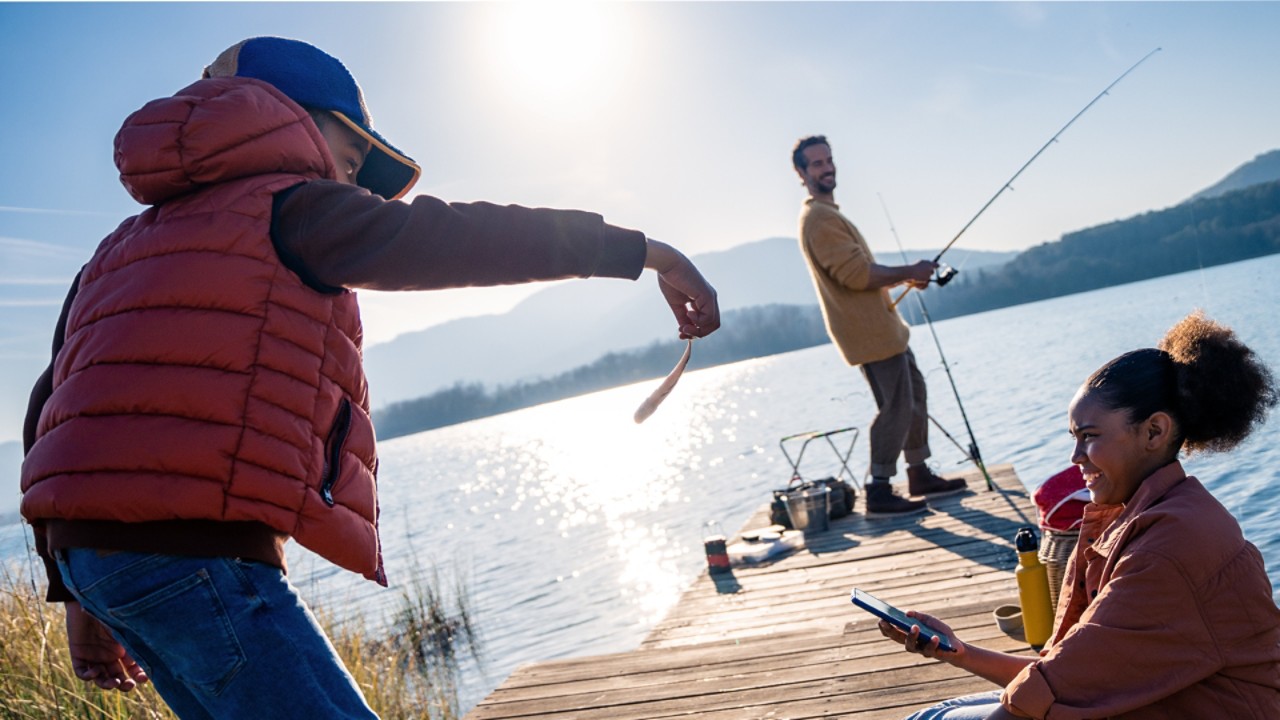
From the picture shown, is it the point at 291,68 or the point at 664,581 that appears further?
the point at 664,581

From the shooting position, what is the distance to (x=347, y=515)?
141cm

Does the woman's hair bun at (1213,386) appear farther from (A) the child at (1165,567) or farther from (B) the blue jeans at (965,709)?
(B) the blue jeans at (965,709)

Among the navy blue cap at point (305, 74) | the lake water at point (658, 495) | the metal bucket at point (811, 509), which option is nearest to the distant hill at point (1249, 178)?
the lake water at point (658, 495)

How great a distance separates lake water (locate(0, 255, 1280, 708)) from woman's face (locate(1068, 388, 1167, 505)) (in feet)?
1.48

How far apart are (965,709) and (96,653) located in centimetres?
168

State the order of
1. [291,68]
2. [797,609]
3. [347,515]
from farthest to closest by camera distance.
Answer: [797,609], [291,68], [347,515]

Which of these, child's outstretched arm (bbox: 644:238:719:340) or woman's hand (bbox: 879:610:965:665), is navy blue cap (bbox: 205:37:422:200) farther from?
woman's hand (bbox: 879:610:965:665)

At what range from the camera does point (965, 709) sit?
85.5 inches

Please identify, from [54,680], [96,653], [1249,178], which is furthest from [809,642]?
[1249,178]

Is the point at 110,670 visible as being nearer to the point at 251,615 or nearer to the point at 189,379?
the point at 251,615

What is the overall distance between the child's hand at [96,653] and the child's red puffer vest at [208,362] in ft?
1.08

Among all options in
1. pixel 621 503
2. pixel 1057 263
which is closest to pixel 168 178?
pixel 621 503

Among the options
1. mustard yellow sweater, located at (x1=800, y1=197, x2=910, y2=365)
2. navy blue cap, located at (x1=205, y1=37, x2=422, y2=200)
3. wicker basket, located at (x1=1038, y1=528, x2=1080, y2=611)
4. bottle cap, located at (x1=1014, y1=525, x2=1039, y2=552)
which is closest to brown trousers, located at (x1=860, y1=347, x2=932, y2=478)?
mustard yellow sweater, located at (x1=800, y1=197, x2=910, y2=365)

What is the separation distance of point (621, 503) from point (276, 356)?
19485mm
